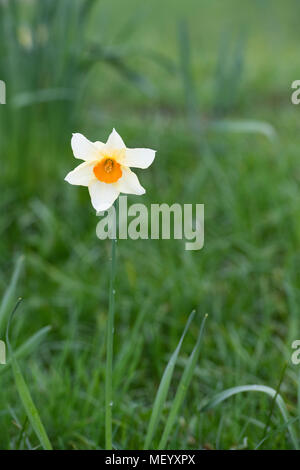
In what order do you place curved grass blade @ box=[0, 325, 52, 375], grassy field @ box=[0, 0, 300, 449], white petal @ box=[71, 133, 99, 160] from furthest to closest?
grassy field @ box=[0, 0, 300, 449]
curved grass blade @ box=[0, 325, 52, 375]
white petal @ box=[71, 133, 99, 160]

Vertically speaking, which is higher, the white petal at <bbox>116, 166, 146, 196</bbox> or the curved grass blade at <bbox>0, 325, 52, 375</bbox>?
the white petal at <bbox>116, 166, 146, 196</bbox>

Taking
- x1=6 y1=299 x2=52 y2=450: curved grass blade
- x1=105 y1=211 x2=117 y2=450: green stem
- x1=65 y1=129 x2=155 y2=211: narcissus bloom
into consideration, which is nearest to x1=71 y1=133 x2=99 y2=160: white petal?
x1=65 y1=129 x2=155 y2=211: narcissus bloom

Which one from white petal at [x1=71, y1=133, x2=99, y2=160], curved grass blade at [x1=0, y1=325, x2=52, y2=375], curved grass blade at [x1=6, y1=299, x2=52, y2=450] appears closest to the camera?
white petal at [x1=71, y1=133, x2=99, y2=160]

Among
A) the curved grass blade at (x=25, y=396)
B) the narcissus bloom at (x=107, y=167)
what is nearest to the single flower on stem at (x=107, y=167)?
the narcissus bloom at (x=107, y=167)

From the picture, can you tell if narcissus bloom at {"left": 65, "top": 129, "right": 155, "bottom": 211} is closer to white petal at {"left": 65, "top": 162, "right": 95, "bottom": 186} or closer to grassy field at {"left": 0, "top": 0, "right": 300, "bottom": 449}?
white petal at {"left": 65, "top": 162, "right": 95, "bottom": 186}

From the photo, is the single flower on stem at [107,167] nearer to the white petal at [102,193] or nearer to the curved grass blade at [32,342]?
the white petal at [102,193]
